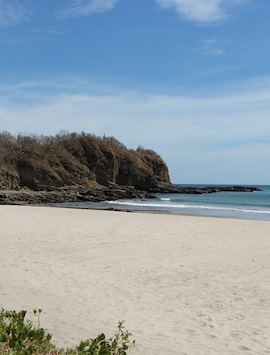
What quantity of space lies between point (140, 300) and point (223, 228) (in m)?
11.8

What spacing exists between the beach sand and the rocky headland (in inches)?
1319

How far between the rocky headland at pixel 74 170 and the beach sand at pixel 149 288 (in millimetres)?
33493

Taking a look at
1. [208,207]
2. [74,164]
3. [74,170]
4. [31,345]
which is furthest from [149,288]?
[74,164]

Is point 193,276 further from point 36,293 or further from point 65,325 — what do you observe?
point 65,325

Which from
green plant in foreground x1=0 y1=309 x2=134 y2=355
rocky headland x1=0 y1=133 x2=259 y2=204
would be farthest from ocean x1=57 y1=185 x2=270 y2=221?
green plant in foreground x1=0 y1=309 x2=134 y2=355

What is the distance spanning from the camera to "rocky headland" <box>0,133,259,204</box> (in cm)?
5897

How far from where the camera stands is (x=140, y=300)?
700 centimetres

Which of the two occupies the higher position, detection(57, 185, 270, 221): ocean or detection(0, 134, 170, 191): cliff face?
detection(0, 134, 170, 191): cliff face

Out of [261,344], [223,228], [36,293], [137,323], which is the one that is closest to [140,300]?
[137,323]

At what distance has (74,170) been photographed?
75.0 m

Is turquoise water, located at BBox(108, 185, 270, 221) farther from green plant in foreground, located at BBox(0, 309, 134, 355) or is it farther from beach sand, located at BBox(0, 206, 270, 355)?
green plant in foreground, located at BBox(0, 309, 134, 355)

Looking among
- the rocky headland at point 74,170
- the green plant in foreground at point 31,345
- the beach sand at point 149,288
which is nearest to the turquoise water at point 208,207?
the rocky headland at point 74,170

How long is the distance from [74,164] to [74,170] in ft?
4.71

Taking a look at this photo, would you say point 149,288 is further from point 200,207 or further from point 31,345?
point 200,207
